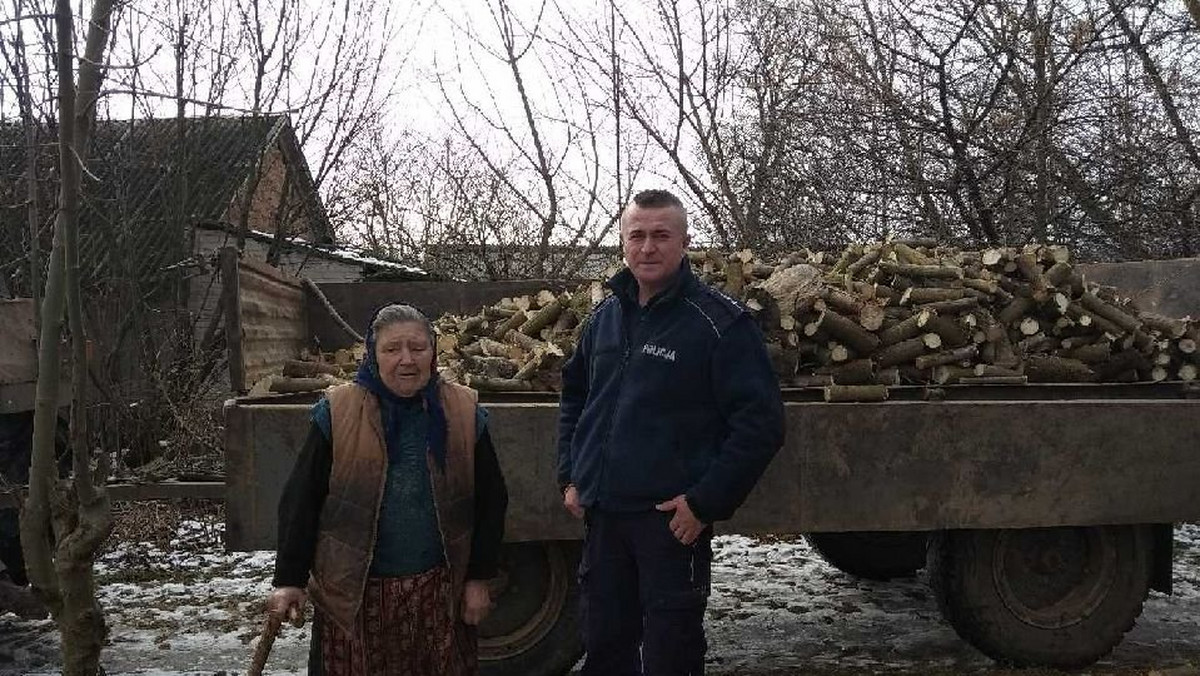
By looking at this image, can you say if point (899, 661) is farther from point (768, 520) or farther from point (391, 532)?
point (391, 532)

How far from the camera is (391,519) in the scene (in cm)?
271

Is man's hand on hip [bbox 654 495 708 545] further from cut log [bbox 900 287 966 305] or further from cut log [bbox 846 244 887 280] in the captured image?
cut log [bbox 846 244 887 280]

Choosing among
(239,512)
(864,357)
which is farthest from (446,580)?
(864,357)

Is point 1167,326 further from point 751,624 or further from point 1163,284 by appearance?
point 751,624

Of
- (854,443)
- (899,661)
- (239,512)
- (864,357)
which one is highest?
(864,357)

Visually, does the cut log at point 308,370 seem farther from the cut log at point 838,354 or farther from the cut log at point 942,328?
the cut log at point 942,328

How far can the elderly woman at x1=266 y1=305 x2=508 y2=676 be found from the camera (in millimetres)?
2656

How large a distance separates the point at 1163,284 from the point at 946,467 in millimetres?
2986

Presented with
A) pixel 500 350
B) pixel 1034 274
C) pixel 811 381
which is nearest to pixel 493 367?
pixel 500 350

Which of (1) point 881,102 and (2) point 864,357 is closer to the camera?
(2) point 864,357

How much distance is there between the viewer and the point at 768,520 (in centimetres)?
386

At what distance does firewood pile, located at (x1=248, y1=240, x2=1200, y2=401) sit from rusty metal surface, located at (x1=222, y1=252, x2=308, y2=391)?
19cm

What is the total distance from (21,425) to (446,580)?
2979 mm

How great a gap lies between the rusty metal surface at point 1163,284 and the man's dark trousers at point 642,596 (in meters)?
4.32
